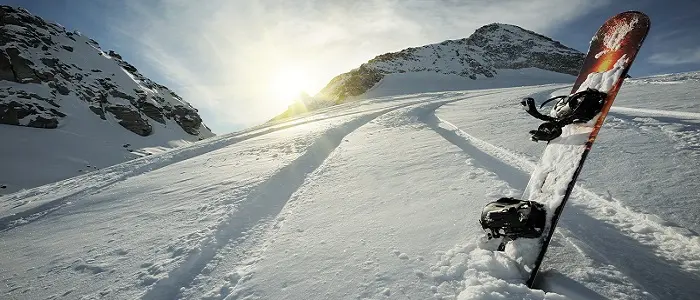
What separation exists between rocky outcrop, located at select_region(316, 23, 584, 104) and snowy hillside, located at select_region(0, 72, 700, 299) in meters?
38.7

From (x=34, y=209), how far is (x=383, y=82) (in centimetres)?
4296

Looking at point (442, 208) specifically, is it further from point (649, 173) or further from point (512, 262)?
point (649, 173)

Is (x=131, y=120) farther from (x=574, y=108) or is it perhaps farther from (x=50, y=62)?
(x=574, y=108)

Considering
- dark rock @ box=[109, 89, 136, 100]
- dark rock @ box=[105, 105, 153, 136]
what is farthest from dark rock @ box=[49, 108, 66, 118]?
dark rock @ box=[109, 89, 136, 100]

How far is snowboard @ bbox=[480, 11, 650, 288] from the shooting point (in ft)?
6.88

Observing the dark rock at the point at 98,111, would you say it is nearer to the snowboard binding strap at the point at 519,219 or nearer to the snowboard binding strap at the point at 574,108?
the snowboard binding strap at the point at 519,219

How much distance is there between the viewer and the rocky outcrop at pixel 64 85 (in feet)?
75.6

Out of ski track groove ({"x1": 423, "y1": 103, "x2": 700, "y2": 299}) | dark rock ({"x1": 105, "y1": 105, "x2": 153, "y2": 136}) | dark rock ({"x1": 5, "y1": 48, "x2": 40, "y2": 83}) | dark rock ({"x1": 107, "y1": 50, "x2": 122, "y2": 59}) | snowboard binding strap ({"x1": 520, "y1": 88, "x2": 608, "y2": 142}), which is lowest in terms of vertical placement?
ski track groove ({"x1": 423, "y1": 103, "x2": 700, "y2": 299})

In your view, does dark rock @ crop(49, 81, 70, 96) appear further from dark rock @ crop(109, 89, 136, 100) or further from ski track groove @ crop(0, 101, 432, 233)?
ski track groove @ crop(0, 101, 432, 233)

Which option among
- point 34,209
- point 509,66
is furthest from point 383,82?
point 34,209

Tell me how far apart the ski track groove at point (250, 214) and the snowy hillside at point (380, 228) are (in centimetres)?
2

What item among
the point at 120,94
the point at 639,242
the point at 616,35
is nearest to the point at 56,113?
the point at 120,94

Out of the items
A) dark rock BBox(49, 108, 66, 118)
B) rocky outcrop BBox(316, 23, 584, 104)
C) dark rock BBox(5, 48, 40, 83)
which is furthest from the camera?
rocky outcrop BBox(316, 23, 584, 104)

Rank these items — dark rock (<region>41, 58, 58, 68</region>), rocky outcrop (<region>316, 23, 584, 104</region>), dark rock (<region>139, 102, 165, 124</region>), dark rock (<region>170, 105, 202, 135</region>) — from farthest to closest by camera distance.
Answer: rocky outcrop (<region>316, 23, 584, 104</region>), dark rock (<region>170, 105, 202, 135</region>), dark rock (<region>139, 102, 165, 124</region>), dark rock (<region>41, 58, 58, 68</region>)
